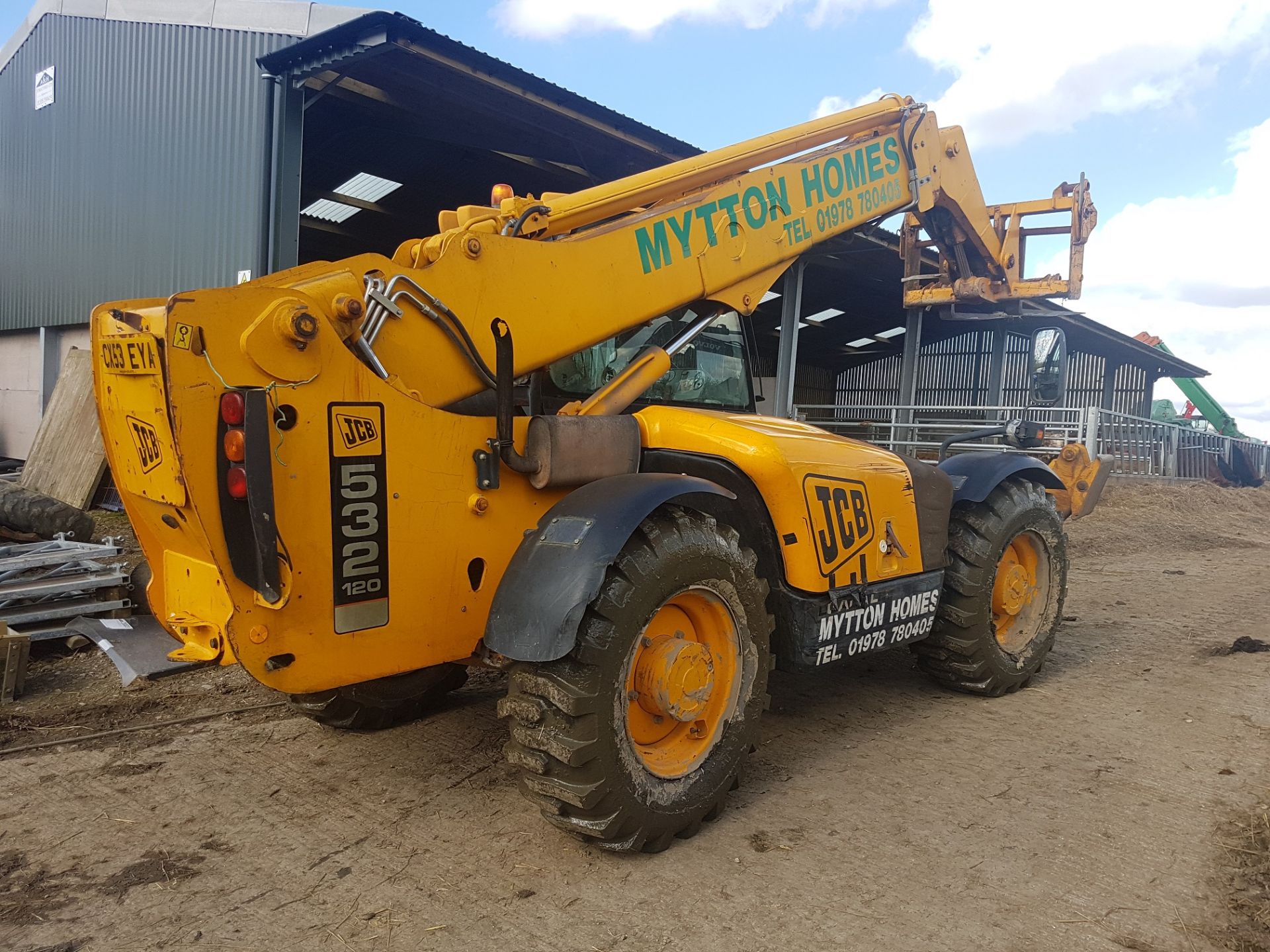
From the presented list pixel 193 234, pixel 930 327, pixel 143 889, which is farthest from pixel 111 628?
pixel 930 327

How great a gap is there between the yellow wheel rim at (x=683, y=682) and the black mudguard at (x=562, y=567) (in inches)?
13.6

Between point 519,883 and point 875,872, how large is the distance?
1.19 m

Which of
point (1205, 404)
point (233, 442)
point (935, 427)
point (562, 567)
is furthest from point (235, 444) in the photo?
point (1205, 404)

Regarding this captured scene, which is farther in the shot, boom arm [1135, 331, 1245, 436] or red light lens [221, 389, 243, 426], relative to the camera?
boom arm [1135, 331, 1245, 436]

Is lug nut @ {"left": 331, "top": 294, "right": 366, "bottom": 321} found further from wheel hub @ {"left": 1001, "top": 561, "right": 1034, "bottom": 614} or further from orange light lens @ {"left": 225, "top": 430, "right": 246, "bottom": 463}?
wheel hub @ {"left": 1001, "top": 561, "right": 1034, "bottom": 614}

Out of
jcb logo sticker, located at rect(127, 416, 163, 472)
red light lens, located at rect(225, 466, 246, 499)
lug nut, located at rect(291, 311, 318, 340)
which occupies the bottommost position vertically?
red light lens, located at rect(225, 466, 246, 499)

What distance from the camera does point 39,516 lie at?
730 cm

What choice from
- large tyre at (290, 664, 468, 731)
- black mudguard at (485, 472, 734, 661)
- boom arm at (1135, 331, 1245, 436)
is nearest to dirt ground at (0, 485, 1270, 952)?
large tyre at (290, 664, 468, 731)

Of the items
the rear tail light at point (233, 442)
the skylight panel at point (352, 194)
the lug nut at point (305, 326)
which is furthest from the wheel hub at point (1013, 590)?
the skylight panel at point (352, 194)

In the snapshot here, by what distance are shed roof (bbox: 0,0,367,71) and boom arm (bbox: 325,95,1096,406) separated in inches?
246

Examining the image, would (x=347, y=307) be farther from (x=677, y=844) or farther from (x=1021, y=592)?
(x=1021, y=592)

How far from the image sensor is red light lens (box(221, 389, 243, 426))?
252 cm

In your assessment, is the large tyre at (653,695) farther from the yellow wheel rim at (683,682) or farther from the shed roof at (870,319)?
the shed roof at (870,319)

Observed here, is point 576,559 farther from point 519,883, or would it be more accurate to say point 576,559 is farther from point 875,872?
point 875,872
